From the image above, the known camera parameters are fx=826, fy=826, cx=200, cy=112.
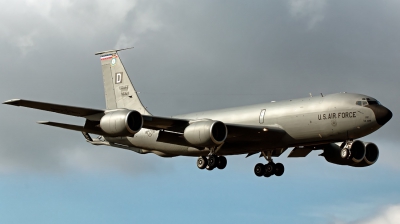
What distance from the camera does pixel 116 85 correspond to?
61719 millimetres

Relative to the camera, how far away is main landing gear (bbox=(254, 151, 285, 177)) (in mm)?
57188

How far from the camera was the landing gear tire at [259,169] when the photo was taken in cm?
5744

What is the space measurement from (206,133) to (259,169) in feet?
29.9

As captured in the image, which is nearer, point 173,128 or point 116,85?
point 173,128

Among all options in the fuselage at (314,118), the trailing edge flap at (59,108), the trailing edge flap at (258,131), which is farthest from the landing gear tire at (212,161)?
the trailing edge flap at (59,108)

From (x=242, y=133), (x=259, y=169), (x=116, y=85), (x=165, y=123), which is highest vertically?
(x=116, y=85)

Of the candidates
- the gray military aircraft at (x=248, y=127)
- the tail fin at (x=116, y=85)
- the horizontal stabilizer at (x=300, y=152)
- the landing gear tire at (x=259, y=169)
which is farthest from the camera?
the tail fin at (x=116, y=85)

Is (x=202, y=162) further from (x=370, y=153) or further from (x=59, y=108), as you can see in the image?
(x=370, y=153)

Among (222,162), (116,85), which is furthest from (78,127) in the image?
(222,162)

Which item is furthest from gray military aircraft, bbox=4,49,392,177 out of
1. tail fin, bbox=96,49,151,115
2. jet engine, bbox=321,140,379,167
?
tail fin, bbox=96,49,151,115

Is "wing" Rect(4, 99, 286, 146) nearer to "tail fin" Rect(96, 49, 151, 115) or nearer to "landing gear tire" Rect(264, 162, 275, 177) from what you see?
"landing gear tire" Rect(264, 162, 275, 177)

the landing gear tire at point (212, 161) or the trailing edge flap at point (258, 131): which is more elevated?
the trailing edge flap at point (258, 131)

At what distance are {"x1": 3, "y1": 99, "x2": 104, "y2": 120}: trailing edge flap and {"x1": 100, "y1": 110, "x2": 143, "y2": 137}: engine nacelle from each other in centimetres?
107

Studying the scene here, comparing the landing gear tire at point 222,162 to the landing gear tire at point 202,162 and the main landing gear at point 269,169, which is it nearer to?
the landing gear tire at point 202,162
